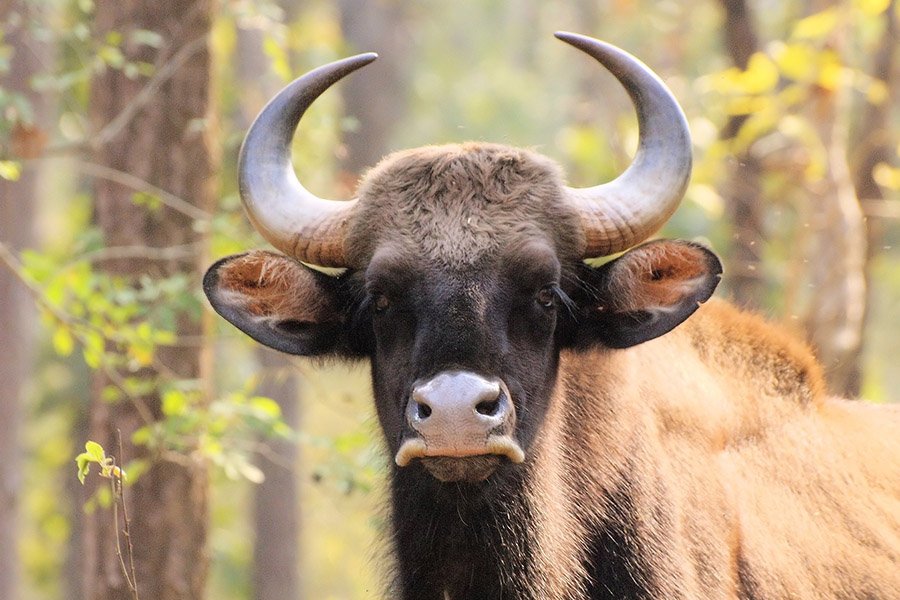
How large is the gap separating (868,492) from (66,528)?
66.6 feet

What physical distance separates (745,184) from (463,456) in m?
9.36

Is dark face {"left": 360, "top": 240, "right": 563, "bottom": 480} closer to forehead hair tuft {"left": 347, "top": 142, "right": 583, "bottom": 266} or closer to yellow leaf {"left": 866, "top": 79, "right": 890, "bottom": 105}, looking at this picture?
forehead hair tuft {"left": 347, "top": 142, "right": 583, "bottom": 266}

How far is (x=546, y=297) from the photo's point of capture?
5.81m

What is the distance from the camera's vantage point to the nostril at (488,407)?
16.9ft

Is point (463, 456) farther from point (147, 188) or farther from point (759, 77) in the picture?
point (759, 77)

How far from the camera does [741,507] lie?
6.40 meters

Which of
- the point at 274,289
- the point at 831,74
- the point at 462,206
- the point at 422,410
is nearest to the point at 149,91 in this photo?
the point at 274,289

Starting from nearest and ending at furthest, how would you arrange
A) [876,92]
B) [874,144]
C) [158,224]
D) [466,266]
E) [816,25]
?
[466,266] → [158,224] → [816,25] → [876,92] → [874,144]

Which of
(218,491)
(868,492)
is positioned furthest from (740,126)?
(218,491)

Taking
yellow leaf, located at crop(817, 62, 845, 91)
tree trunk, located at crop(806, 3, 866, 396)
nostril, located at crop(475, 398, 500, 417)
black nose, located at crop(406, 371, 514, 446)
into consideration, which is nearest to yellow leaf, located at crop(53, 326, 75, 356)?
black nose, located at crop(406, 371, 514, 446)

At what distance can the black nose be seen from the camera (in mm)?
5066

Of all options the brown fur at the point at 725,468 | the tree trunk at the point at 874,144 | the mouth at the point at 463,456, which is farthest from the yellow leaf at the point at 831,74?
the mouth at the point at 463,456

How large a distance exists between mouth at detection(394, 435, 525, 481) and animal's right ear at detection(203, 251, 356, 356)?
1.17 metres

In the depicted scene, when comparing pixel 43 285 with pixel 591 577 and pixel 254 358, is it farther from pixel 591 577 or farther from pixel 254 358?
pixel 254 358
